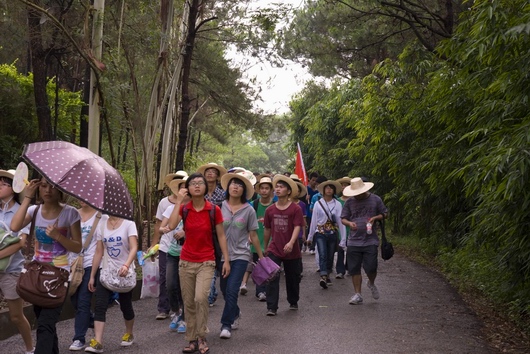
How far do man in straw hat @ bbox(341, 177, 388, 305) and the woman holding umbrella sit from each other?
551cm

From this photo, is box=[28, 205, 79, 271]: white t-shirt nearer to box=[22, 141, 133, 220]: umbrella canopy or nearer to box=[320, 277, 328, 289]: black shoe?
box=[22, 141, 133, 220]: umbrella canopy

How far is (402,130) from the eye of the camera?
18906 millimetres

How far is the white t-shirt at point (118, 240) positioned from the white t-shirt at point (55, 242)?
4.96ft

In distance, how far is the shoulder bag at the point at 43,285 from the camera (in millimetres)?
6039

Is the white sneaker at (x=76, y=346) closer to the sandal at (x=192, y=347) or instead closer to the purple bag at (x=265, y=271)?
the sandal at (x=192, y=347)

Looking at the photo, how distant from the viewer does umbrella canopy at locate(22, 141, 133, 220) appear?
5.65 metres

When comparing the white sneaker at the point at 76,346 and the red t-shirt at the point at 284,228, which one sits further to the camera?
the red t-shirt at the point at 284,228

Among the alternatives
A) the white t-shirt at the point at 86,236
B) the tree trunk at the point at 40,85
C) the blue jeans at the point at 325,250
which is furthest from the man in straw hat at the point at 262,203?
the tree trunk at the point at 40,85

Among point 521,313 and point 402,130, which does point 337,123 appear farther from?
point 521,313

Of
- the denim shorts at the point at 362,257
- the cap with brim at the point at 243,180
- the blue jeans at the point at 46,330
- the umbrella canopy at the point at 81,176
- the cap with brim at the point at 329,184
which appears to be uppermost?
the umbrella canopy at the point at 81,176

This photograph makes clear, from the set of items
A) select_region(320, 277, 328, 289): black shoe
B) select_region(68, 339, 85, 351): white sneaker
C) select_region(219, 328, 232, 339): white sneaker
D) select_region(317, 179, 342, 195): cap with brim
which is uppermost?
select_region(317, 179, 342, 195): cap with brim

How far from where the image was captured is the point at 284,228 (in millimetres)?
10461

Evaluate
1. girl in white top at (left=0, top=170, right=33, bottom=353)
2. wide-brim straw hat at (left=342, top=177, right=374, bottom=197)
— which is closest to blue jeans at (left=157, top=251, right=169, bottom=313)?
girl in white top at (left=0, top=170, right=33, bottom=353)

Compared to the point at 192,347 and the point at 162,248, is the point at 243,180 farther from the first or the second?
the point at 192,347
